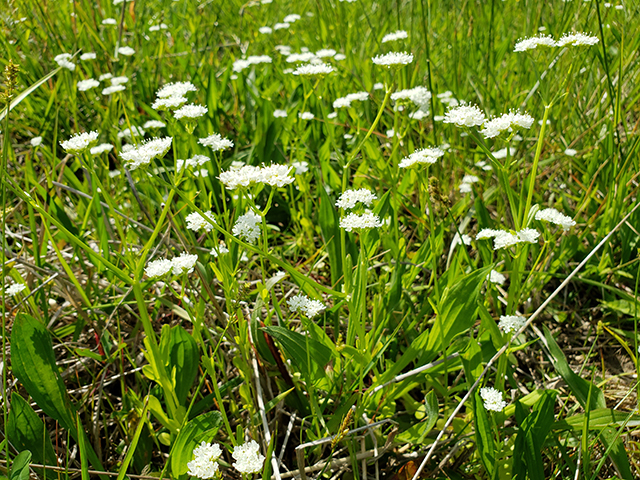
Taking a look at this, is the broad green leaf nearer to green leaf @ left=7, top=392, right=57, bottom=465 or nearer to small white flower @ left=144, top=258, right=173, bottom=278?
small white flower @ left=144, top=258, right=173, bottom=278

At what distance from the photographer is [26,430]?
4.36ft

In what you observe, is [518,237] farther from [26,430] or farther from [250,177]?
[26,430]

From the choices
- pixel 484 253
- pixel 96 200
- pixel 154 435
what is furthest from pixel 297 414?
pixel 96 200

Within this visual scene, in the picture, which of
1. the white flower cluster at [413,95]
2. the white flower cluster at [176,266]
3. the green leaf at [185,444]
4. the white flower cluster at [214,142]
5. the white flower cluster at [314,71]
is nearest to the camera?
the green leaf at [185,444]

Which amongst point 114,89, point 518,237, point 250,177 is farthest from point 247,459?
point 114,89

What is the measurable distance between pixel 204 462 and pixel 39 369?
590 millimetres

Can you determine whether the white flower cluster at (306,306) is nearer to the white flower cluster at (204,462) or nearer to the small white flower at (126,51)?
the white flower cluster at (204,462)

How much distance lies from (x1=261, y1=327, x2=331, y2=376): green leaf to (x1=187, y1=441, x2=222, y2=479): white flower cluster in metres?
0.30

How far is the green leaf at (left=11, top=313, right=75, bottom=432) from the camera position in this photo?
4.54 feet

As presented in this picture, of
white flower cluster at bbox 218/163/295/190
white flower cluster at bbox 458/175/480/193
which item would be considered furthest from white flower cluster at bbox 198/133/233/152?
white flower cluster at bbox 458/175/480/193

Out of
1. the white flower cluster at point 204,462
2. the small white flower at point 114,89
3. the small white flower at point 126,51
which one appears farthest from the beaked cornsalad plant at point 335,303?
the small white flower at point 126,51

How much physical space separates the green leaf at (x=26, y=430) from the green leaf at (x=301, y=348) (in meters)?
0.62

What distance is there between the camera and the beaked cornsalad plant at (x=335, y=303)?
4.29 feet

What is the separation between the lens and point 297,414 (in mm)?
1581
